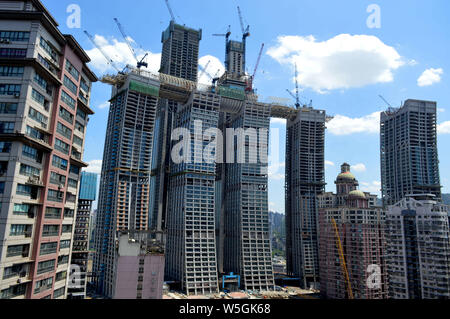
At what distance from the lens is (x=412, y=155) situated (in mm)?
173750

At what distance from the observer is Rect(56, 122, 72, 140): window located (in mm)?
44569

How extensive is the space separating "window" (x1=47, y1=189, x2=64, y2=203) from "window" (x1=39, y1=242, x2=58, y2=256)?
577cm

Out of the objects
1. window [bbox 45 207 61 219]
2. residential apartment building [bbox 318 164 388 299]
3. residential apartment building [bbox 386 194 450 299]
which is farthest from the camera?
residential apartment building [bbox 318 164 388 299]

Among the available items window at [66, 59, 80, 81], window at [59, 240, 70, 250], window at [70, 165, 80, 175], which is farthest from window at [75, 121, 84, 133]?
window at [59, 240, 70, 250]

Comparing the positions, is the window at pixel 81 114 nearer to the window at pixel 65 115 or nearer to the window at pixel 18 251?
the window at pixel 65 115

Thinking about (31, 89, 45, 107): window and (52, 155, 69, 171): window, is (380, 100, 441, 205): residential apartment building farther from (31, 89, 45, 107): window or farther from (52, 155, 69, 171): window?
(31, 89, 45, 107): window

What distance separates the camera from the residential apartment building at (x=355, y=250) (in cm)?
11750

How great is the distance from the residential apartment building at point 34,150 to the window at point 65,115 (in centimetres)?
13

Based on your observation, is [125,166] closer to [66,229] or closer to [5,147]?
[66,229]

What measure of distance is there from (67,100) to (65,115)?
236 cm

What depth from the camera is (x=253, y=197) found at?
6639 inches

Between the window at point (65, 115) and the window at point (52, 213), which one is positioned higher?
the window at point (65, 115)

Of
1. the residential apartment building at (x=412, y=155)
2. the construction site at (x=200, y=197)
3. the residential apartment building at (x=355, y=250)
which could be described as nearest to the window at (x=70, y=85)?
the construction site at (x=200, y=197)

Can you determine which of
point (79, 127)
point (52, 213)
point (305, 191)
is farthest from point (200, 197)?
point (52, 213)
